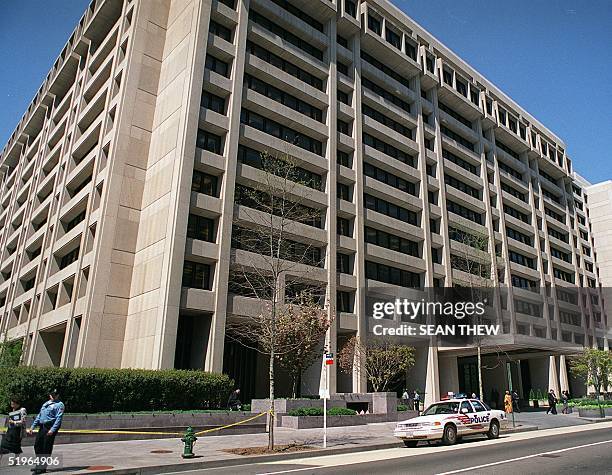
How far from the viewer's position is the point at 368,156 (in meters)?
43.1

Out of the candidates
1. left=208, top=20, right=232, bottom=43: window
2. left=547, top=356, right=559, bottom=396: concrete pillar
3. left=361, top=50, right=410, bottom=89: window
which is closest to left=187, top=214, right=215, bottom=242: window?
left=208, top=20, right=232, bottom=43: window

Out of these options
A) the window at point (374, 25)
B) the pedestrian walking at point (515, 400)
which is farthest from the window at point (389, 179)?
the pedestrian walking at point (515, 400)

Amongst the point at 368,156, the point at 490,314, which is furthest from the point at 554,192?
the point at 368,156

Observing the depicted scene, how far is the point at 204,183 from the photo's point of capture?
32.2 metres

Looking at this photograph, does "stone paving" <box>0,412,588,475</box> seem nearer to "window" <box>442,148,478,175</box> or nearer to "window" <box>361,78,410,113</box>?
"window" <box>361,78,410,113</box>

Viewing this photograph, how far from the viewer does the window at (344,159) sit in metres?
41.6

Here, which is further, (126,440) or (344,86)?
(344,86)

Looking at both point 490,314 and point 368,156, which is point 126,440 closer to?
point 368,156

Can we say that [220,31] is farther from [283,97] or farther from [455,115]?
[455,115]

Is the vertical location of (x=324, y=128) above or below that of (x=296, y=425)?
above

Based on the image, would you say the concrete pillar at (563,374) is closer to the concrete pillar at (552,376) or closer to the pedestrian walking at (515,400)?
the concrete pillar at (552,376)

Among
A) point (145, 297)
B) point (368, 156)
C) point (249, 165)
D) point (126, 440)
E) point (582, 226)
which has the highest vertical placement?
point (582, 226)

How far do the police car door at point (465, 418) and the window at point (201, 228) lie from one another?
1822 cm

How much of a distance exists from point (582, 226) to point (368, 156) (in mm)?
52035
